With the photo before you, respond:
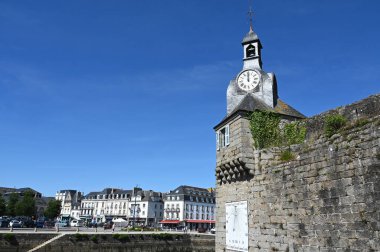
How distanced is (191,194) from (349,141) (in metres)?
74.7

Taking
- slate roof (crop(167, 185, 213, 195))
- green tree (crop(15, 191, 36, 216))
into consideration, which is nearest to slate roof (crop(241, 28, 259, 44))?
green tree (crop(15, 191, 36, 216))

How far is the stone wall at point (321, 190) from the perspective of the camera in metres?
8.74

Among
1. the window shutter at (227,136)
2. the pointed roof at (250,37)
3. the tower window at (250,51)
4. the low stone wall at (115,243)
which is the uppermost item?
the pointed roof at (250,37)

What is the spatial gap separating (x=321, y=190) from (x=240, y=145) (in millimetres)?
4659

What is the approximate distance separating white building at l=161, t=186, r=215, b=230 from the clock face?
206 ft

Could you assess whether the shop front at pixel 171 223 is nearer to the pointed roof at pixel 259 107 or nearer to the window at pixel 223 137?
the window at pixel 223 137

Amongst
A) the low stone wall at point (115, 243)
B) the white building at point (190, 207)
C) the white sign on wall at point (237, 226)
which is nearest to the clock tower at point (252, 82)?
the white sign on wall at point (237, 226)

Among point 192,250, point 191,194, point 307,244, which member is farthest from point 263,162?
point 191,194

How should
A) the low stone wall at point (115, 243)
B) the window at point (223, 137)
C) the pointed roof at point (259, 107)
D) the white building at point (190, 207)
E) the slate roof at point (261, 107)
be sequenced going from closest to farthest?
1. the pointed roof at point (259, 107)
2. the slate roof at point (261, 107)
3. the window at point (223, 137)
4. the low stone wall at point (115, 243)
5. the white building at point (190, 207)

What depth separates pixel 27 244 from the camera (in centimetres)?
2809

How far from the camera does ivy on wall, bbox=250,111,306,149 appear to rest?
45.0ft

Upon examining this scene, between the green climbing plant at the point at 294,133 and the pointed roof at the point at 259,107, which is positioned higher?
the pointed roof at the point at 259,107

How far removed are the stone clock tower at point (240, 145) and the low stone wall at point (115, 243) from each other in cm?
1856

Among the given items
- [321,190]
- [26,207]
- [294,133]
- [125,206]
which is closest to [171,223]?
[125,206]
